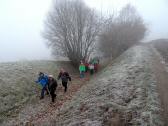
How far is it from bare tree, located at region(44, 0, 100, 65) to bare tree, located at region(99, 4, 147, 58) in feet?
10.9

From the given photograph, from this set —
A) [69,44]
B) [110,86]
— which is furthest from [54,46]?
[110,86]

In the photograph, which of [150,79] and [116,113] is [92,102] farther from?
[150,79]

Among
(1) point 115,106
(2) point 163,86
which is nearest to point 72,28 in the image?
(2) point 163,86

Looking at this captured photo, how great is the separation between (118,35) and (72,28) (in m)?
11.2

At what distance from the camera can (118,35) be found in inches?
1635

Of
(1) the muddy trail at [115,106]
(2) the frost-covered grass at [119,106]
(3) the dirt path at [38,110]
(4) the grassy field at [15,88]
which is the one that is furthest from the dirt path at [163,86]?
(4) the grassy field at [15,88]

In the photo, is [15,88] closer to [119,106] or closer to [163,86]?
[119,106]

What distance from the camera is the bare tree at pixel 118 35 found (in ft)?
126

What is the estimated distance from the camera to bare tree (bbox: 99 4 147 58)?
38.5 metres

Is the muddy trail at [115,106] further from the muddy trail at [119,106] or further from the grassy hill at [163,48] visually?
the grassy hill at [163,48]

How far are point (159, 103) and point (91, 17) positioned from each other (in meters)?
25.1

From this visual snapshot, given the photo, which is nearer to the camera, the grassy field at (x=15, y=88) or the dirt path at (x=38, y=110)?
the dirt path at (x=38, y=110)

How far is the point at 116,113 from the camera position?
35.2ft

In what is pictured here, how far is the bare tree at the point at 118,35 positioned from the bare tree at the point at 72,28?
10.9 feet
